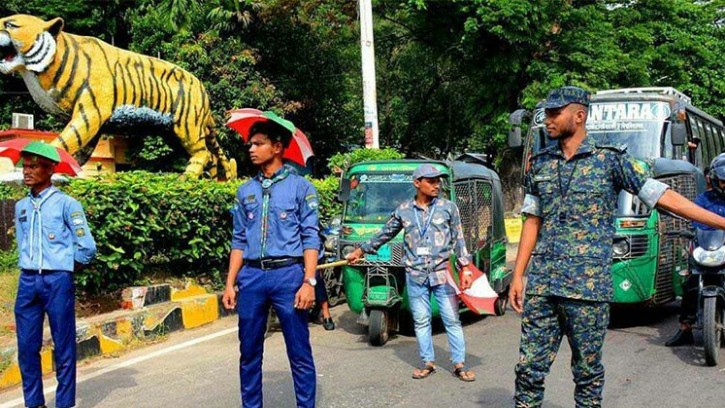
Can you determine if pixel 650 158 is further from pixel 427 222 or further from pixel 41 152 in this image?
pixel 41 152

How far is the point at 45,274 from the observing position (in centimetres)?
509

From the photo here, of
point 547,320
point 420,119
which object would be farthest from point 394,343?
point 420,119

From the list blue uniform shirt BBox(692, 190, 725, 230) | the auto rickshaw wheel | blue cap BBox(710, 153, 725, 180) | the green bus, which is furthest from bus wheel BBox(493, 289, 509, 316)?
blue cap BBox(710, 153, 725, 180)

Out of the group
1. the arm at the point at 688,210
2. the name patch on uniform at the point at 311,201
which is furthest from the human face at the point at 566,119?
the name patch on uniform at the point at 311,201

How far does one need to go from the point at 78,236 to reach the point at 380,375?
8.68 ft

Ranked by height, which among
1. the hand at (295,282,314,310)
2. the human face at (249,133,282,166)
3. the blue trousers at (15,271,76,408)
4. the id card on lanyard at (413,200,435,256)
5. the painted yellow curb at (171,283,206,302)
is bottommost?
the painted yellow curb at (171,283,206,302)

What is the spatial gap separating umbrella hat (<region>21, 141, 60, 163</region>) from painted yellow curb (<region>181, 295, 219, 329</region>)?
145 inches

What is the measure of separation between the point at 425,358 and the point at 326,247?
2.67 meters

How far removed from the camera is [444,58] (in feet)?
71.2

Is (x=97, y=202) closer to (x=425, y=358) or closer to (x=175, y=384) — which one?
(x=175, y=384)

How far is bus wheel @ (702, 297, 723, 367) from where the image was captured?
6363mm

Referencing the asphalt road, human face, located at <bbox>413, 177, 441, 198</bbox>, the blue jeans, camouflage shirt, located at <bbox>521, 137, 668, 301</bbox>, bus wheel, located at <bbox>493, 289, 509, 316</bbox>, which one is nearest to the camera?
camouflage shirt, located at <bbox>521, 137, 668, 301</bbox>

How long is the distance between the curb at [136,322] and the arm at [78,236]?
5.89 feet

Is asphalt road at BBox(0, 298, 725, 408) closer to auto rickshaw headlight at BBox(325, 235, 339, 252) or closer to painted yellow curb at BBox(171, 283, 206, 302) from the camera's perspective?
painted yellow curb at BBox(171, 283, 206, 302)
